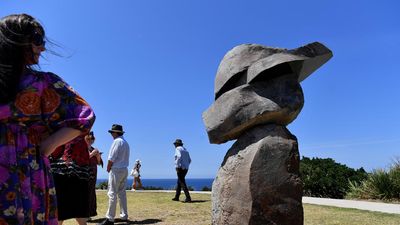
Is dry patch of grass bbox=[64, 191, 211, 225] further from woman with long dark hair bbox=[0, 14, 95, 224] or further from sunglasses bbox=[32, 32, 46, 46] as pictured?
sunglasses bbox=[32, 32, 46, 46]

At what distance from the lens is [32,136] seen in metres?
2.67

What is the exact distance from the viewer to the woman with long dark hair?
2.50m

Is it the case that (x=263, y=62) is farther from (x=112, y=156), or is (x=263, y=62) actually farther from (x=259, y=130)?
(x=112, y=156)

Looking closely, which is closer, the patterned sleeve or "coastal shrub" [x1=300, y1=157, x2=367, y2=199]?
the patterned sleeve

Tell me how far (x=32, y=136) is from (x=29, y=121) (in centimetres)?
9

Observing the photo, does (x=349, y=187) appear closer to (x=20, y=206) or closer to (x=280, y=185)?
(x=280, y=185)

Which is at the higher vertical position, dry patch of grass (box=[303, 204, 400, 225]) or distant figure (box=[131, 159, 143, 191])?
distant figure (box=[131, 159, 143, 191])

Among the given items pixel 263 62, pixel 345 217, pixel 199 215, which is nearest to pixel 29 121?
pixel 263 62

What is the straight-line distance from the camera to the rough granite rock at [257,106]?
5594 mm

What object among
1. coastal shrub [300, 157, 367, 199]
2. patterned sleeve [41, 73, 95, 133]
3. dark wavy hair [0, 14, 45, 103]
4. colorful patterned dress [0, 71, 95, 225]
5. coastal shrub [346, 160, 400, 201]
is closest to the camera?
colorful patterned dress [0, 71, 95, 225]

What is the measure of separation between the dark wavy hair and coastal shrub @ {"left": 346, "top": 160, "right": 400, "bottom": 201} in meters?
14.0

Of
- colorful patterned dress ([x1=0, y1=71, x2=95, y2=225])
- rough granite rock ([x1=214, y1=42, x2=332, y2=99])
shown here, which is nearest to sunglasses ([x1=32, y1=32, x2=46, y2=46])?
colorful patterned dress ([x1=0, y1=71, x2=95, y2=225])

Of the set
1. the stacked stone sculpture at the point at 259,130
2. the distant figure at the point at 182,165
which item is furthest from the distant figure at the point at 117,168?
the distant figure at the point at 182,165

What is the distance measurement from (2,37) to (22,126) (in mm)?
556
